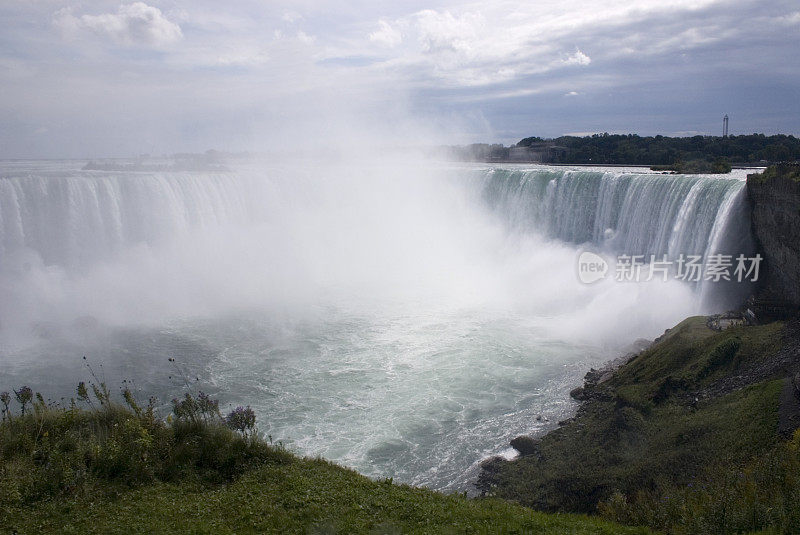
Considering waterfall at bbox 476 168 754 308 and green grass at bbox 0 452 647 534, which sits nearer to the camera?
green grass at bbox 0 452 647 534

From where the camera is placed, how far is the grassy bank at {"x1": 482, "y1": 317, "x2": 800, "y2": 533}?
565 centimetres

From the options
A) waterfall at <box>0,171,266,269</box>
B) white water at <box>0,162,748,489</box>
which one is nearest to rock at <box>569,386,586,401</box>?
white water at <box>0,162,748,489</box>

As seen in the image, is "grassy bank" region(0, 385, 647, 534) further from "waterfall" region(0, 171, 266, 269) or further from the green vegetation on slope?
the green vegetation on slope

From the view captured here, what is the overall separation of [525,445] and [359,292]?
39.7 ft

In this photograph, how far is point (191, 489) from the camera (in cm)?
619

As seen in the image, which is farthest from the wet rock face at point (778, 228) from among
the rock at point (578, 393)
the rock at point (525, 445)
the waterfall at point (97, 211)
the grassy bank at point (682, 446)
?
the waterfall at point (97, 211)

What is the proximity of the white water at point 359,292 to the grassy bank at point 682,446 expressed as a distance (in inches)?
45.0

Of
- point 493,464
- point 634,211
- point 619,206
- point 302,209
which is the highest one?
point 619,206

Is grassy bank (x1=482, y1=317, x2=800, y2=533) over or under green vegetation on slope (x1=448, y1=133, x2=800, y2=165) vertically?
under

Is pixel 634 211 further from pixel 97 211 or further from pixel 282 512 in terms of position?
pixel 97 211

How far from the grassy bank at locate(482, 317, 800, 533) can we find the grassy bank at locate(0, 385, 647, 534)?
1.03 meters

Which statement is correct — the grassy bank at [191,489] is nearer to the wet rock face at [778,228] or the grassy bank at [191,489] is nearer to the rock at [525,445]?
the rock at [525,445]

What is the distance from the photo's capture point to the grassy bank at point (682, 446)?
565cm

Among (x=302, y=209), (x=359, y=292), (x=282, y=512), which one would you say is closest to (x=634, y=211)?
(x=359, y=292)
